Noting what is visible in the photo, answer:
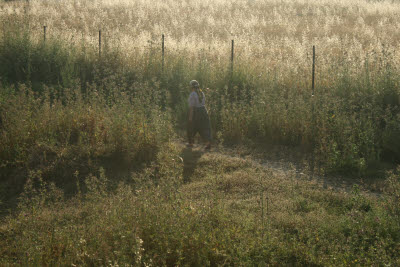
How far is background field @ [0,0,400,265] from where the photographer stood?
546cm

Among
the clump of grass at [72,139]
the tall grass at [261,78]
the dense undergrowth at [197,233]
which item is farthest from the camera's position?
the tall grass at [261,78]

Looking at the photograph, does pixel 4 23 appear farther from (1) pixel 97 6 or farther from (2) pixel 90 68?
(1) pixel 97 6

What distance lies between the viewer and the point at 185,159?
926 cm

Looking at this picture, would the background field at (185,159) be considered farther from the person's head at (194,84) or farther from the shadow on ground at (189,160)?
the person's head at (194,84)

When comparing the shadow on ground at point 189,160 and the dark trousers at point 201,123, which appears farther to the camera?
the dark trousers at point 201,123

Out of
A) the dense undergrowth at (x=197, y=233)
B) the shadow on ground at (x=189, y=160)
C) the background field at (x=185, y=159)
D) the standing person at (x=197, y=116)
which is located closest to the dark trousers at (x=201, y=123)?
the standing person at (x=197, y=116)

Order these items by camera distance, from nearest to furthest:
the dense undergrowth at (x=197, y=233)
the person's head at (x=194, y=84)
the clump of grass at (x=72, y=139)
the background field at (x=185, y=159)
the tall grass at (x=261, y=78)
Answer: the dense undergrowth at (x=197, y=233), the background field at (x=185, y=159), the clump of grass at (x=72, y=139), the tall grass at (x=261, y=78), the person's head at (x=194, y=84)

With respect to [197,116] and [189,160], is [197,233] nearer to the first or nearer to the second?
[189,160]

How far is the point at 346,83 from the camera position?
12352 mm

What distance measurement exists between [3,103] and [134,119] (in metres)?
2.98

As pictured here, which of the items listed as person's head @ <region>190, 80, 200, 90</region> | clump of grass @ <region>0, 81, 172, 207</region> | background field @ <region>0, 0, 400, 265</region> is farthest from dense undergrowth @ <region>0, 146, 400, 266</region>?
person's head @ <region>190, 80, 200, 90</region>

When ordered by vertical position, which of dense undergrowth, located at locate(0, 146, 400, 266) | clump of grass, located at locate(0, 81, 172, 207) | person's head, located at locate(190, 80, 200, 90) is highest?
person's head, located at locate(190, 80, 200, 90)

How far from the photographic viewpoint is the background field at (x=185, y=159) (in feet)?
17.9

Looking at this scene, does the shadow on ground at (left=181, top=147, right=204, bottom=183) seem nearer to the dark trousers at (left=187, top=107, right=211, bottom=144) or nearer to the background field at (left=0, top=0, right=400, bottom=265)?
the background field at (left=0, top=0, right=400, bottom=265)
